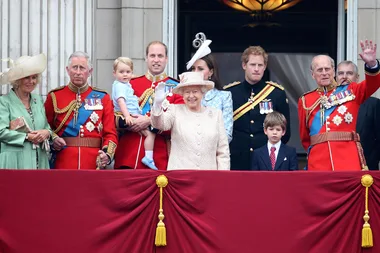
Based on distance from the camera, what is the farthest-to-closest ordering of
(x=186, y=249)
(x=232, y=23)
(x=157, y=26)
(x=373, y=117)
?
1. (x=232, y=23)
2. (x=157, y=26)
3. (x=373, y=117)
4. (x=186, y=249)

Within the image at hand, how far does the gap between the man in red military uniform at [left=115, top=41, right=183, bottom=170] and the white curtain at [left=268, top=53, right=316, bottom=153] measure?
4.92m

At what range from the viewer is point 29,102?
1299cm

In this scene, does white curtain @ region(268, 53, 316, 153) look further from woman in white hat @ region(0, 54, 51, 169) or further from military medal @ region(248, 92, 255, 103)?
woman in white hat @ region(0, 54, 51, 169)

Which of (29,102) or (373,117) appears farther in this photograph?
(373,117)

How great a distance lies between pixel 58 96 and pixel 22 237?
189 cm

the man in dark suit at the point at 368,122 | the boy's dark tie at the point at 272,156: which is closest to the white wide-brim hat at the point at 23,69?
the boy's dark tie at the point at 272,156

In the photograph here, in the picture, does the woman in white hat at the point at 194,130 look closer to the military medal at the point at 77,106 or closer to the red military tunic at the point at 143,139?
the red military tunic at the point at 143,139

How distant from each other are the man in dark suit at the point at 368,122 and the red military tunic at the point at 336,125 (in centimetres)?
44

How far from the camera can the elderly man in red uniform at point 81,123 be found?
13.1 metres

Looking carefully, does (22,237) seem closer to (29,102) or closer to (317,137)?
(29,102)

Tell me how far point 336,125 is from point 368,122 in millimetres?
850

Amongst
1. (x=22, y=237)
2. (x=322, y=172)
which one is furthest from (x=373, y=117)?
(x=22, y=237)

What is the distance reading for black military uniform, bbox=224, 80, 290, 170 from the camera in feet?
44.5

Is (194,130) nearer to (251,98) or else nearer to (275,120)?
(275,120)
